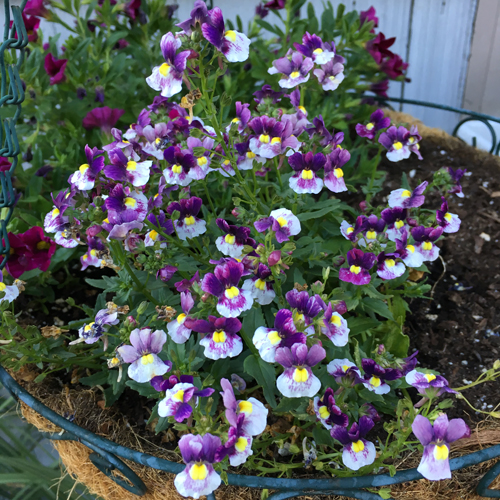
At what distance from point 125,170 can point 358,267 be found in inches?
22.3

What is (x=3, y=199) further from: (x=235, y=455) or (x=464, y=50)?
(x=464, y=50)

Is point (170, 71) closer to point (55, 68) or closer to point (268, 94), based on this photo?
point (268, 94)

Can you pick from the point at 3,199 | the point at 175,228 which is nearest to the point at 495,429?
the point at 175,228

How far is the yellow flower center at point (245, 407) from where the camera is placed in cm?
86

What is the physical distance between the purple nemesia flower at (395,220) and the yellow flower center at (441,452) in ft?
1.78

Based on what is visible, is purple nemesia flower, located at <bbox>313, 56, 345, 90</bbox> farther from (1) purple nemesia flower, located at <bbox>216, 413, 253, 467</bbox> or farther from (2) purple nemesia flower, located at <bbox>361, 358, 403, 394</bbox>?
(1) purple nemesia flower, located at <bbox>216, 413, 253, 467</bbox>

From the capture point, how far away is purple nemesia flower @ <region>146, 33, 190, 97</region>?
3.43 feet

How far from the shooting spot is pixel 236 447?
0.83 m

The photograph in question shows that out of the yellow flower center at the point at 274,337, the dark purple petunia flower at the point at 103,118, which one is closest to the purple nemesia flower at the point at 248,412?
the yellow flower center at the point at 274,337

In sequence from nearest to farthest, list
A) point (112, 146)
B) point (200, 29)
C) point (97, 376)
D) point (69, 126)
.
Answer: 1. point (200, 29)
2. point (112, 146)
3. point (97, 376)
4. point (69, 126)

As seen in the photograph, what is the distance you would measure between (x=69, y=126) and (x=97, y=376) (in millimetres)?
984

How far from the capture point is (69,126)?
1837 mm

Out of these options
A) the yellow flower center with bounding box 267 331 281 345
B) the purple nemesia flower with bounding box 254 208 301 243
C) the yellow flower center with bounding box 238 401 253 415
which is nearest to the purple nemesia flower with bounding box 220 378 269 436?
the yellow flower center with bounding box 238 401 253 415

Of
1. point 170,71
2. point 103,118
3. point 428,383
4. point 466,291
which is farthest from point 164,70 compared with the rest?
point 466,291
